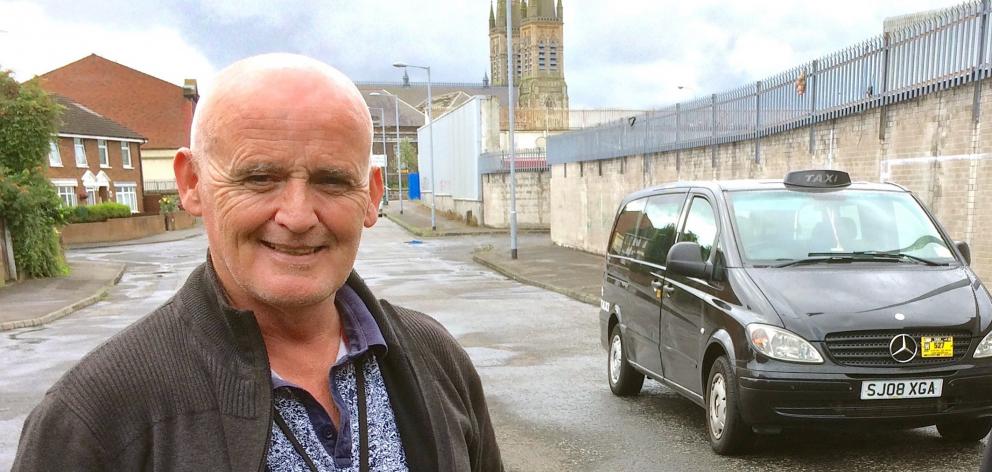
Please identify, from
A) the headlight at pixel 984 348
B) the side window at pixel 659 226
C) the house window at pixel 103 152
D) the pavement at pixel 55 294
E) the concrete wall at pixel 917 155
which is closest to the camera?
the headlight at pixel 984 348

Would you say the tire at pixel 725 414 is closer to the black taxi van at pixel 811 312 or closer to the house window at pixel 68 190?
the black taxi van at pixel 811 312

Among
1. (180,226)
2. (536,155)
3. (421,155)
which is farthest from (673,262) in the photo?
(421,155)

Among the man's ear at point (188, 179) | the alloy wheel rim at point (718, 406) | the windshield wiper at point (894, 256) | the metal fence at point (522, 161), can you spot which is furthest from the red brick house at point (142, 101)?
the man's ear at point (188, 179)

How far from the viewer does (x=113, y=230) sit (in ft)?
120

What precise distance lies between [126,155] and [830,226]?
2034 inches

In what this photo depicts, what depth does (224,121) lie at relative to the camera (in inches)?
57.1

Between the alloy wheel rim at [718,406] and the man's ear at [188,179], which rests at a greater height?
the man's ear at [188,179]

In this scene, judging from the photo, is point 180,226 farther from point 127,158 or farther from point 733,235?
point 733,235

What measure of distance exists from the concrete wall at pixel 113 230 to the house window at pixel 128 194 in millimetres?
9580

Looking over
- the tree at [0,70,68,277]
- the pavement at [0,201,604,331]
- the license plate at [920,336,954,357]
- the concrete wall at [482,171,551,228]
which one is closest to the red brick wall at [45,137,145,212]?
the tree at [0,70,68,277]

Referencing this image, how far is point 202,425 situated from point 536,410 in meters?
5.74

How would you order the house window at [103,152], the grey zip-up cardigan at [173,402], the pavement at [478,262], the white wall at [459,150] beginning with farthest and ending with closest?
1. the house window at [103,152]
2. the white wall at [459,150]
3. the pavement at [478,262]
4. the grey zip-up cardigan at [173,402]

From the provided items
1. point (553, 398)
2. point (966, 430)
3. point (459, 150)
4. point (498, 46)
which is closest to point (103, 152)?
point (459, 150)

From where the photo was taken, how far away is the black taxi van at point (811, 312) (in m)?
4.76
